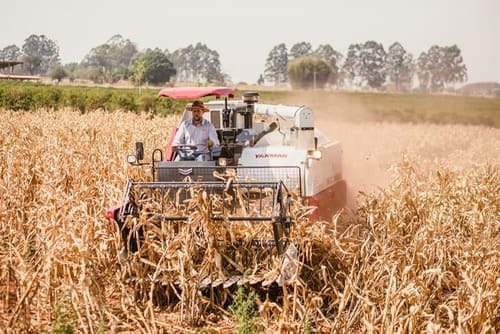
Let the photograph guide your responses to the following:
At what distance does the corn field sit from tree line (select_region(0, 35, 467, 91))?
1634 cm

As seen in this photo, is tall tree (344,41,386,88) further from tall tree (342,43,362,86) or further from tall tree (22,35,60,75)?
tall tree (22,35,60,75)

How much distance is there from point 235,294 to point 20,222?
255 cm

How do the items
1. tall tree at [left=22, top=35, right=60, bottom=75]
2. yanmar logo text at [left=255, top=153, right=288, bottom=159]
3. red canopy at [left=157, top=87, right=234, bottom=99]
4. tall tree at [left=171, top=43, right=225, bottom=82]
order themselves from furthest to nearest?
tall tree at [left=22, top=35, right=60, bottom=75]
tall tree at [left=171, top=43, right=225, bottom=82]
yanmar logo text at [left=255, top=153, right=288, bottom=159]
red canopy at [left=157, top=87, right=234, bottom=99]

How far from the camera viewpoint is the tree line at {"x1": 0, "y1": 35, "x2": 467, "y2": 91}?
34.7m

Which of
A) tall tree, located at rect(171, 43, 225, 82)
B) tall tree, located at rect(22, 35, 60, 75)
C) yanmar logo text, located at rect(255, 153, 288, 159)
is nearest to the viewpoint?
yanmar logo text, located at rect(255, 153, 288, 159)

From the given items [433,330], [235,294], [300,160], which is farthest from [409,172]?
[433,330]

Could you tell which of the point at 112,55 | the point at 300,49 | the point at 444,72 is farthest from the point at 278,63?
the point at 444,72

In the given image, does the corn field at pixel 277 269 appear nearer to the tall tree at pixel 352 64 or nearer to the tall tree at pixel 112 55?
the tall tree at pixel 352 64

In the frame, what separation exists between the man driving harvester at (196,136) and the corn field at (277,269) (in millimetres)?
871

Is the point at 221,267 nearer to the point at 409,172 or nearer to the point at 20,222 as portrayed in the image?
the point at 20,222

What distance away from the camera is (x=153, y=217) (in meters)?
5.93

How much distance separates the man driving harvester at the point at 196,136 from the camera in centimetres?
812

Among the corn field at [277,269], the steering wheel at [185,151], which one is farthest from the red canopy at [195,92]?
the corn field at [277,269]

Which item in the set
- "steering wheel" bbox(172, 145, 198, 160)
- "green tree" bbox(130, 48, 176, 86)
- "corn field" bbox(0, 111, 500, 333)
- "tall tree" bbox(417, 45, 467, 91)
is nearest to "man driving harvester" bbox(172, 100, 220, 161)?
"steering wheel" bbox(172, 145, 198, 160)
